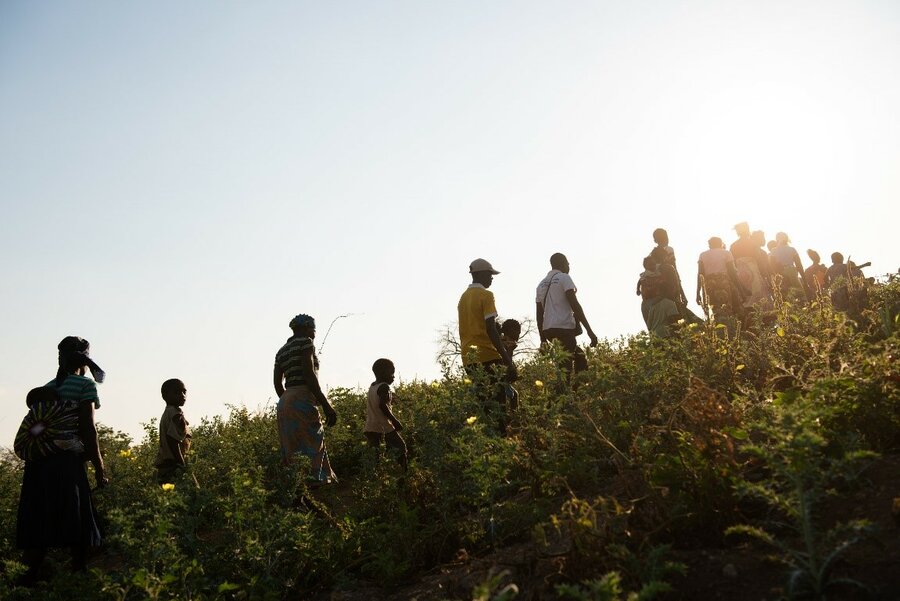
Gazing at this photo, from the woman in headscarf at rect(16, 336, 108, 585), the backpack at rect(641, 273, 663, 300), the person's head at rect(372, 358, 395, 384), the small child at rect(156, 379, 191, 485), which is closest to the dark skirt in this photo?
the woman in headscarf at rect(16, 336, 108, 585)

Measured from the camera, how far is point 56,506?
6129 mm

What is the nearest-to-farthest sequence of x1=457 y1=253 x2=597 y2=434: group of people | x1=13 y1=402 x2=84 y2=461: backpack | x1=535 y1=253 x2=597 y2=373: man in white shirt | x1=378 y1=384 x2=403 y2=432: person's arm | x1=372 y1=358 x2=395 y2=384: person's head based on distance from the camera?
x1=13 y1=402 x2=84 y2=461: backpack → x1=457 y1=253 x2=597 y2=434: group of people → x1=378 y1=384 x2=403 y2=432: person's arm → x1=372 y1=358 x2=395 y2=384: person's head → x1=535 y1=253 x2=597 y2=373: man in white shirt

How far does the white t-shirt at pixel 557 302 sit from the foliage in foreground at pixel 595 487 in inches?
60.5

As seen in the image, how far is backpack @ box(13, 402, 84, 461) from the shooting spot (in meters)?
6.15

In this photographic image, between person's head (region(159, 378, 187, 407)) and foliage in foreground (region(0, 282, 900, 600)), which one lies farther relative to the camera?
person's head (region(159, 378, 187, 407))

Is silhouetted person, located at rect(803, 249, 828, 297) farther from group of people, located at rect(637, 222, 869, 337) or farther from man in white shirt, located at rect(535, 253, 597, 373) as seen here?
man in white shirt, located at rect(535, 253, 597, 373)

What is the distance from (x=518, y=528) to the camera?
4.69 metres

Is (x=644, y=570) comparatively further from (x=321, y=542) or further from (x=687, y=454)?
(x=321, y=542)

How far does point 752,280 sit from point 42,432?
32.1 feet

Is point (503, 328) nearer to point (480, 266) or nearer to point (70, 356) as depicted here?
A: point (480, 266)

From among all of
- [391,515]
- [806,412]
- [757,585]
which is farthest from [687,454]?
[391,515]

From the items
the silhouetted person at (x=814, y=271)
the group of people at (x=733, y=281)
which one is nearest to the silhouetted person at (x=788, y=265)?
the group of people at (x=733, y=281)

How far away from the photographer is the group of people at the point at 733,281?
10102 mm

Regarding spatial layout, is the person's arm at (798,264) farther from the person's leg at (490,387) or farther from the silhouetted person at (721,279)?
the person's leg at (490,387)
